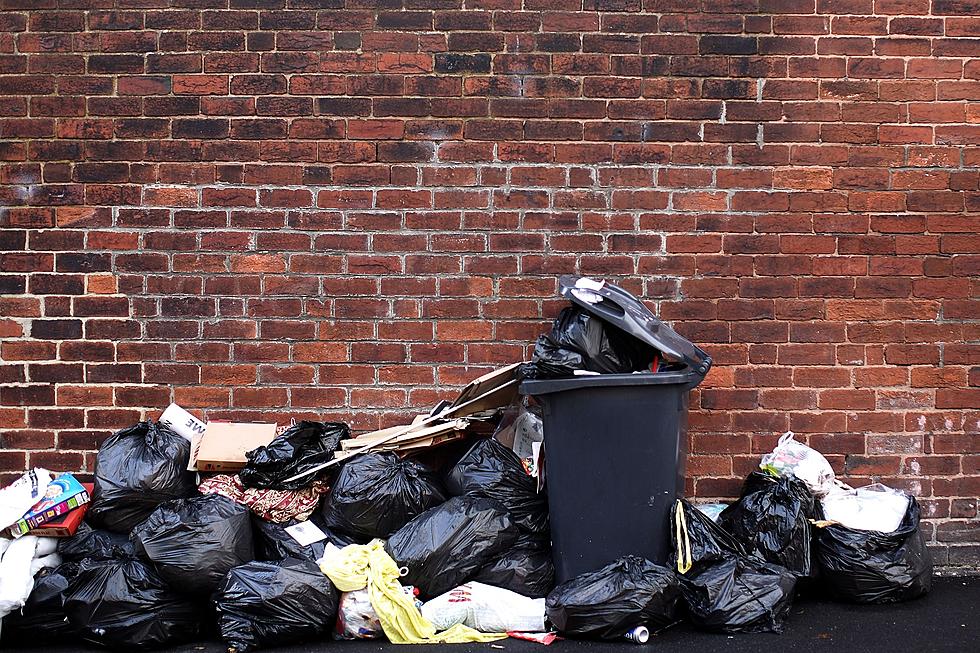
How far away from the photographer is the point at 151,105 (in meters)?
4.34

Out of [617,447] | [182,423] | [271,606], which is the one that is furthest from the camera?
[182,423]

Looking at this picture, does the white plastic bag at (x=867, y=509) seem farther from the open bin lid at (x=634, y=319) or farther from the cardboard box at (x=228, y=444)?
the cardboard box at (x=228, y=444)

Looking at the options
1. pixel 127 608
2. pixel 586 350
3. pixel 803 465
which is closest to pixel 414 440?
pixel 586 350

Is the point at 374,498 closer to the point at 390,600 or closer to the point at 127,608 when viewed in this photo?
the point at 390,600

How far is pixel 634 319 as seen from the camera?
3.71 metres

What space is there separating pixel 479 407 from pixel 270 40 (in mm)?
2045

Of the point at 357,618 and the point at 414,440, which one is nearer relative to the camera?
the point at 357,618

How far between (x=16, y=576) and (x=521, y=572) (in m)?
2.05

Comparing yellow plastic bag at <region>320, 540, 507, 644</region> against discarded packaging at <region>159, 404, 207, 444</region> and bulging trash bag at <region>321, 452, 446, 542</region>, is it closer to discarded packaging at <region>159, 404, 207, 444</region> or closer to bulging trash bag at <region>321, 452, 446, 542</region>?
bulging trash bag at <region>321, 452, 446, 542</region>

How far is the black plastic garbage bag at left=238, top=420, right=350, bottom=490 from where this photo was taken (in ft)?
12.8

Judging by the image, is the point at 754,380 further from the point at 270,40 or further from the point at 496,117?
the point at 270,40

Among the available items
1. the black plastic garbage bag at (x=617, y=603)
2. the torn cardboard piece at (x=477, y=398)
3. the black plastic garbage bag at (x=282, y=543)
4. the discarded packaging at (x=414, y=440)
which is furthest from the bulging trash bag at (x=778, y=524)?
the black plastic garbage bag at (x=282, y=543)

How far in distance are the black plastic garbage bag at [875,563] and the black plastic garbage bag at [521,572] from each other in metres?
1.24

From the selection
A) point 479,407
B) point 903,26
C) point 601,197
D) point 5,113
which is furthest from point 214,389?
point 903,26
